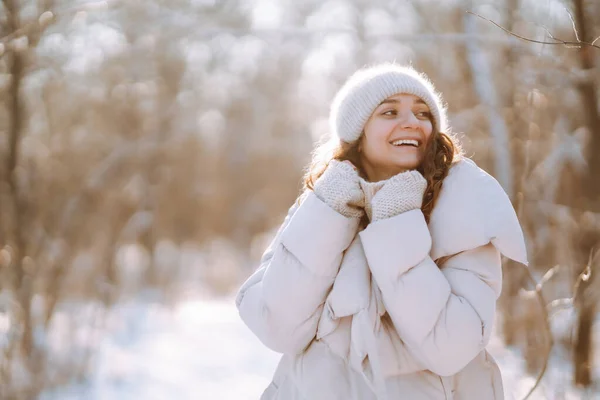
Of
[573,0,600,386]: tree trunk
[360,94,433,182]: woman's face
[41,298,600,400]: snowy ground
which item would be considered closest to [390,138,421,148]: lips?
[360,94,433,182]: woman's face

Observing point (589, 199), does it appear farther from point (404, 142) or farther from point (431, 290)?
point (431, 290)

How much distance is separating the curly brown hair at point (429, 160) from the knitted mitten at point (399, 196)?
→ 7 centimetres

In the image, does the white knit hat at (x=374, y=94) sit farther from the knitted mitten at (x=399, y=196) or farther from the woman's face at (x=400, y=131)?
the knitted mitten at (x=399, y=196)

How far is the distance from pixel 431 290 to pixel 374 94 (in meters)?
0.68

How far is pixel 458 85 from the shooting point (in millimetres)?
7008

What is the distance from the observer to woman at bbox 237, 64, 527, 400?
1.81 m

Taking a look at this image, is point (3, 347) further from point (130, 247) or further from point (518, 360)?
point (130, 247)

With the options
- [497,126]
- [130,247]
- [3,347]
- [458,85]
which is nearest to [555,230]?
[497,126]

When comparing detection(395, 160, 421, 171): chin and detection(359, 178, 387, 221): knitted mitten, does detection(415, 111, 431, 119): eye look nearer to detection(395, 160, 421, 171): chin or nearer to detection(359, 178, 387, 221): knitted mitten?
detection(395, 160, 421, 171): chin

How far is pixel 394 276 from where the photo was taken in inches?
72.3

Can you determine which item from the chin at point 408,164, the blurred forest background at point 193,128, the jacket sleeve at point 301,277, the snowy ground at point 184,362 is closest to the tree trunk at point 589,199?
the blurred forest background at point 193,128

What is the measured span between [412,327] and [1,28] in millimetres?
3744

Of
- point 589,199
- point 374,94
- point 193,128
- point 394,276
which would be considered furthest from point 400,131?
point 193,128

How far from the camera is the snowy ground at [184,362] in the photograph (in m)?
Result: 5.09
